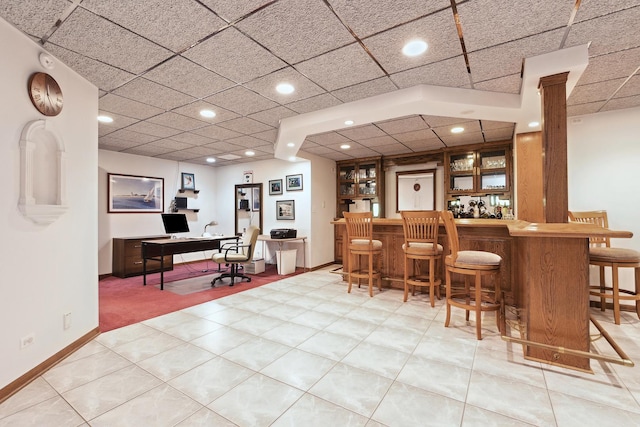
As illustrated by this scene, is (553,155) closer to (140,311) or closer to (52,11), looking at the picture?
(52,11)

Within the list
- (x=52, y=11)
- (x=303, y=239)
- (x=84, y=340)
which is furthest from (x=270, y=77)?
(x=303, y=239)

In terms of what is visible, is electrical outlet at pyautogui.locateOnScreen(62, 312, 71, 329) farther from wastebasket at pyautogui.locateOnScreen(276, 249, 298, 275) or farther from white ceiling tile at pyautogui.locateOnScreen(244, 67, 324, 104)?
wastebasket at pyautogui.locateOnScreen(276, 249, 298, 275)

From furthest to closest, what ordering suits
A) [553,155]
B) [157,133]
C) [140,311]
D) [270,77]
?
[157,133] < [140,311] < [270,77] < [553,155]

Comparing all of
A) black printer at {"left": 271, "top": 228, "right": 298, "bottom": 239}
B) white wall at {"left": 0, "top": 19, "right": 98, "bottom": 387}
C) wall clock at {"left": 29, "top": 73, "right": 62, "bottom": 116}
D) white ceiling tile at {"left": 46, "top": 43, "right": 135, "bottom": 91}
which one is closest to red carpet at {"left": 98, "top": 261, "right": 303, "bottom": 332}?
white wall at {"left": 0, "top": 19, "right": 98, "bottom": 387}

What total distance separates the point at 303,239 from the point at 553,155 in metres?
4.66

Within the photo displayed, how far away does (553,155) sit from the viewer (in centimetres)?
258

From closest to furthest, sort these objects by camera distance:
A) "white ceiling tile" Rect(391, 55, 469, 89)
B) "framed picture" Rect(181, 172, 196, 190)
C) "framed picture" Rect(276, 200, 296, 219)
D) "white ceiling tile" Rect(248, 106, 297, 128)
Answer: "white ceiling tile" Rect(391, 55, 469, 89) < "white ceiling tile" Rect(248, 106, 297, 128) < "framed picture" Rect(276, 200, 296, 219) < "framed picture" Rect(181, 172, 196, 190)

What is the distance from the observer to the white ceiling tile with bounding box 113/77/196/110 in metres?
2.99

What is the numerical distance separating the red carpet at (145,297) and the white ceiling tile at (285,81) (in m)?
2.95

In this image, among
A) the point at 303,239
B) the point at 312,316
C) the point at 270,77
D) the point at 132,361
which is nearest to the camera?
the point at 132,361

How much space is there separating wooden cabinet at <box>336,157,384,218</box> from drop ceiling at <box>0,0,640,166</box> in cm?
268

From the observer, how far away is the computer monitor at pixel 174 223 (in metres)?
5.82

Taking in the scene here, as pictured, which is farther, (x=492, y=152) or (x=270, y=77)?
(x=492, y=152)

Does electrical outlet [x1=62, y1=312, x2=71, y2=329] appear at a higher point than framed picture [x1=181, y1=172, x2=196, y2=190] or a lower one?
lower
